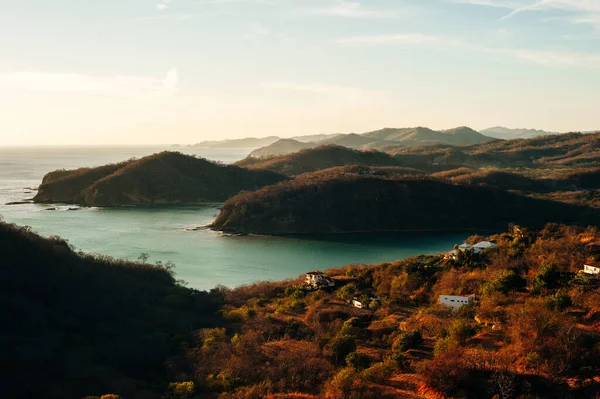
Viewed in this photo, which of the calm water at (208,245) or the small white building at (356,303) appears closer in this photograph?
the small white building at (356,303)

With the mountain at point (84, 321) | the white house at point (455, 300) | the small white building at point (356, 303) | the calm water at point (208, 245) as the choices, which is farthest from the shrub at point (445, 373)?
the calm water at point (208, 245)

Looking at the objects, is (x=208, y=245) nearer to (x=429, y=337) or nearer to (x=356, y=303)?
(x=356, y=303)

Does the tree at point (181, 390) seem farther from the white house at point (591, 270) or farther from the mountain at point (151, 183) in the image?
the mountain at point (151, 183)

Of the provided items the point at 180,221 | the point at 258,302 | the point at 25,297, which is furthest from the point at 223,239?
the point at 25,297

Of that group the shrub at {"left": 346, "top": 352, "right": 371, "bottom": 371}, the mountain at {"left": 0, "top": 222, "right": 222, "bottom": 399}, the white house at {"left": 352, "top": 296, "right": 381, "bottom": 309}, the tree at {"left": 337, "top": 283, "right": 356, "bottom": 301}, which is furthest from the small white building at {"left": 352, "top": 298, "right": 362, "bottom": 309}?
the shrub at {"left": 346, "top": 352, "right": 371, "bottom": 371}

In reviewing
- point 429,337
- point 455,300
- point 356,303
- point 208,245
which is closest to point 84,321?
point 356,303

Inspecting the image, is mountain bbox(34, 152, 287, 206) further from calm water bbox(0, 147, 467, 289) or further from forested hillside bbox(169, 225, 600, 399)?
forested hillside bbox(169, 225, 600, 399)

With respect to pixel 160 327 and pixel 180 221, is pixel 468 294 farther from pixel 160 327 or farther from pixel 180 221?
pixel 180 221
